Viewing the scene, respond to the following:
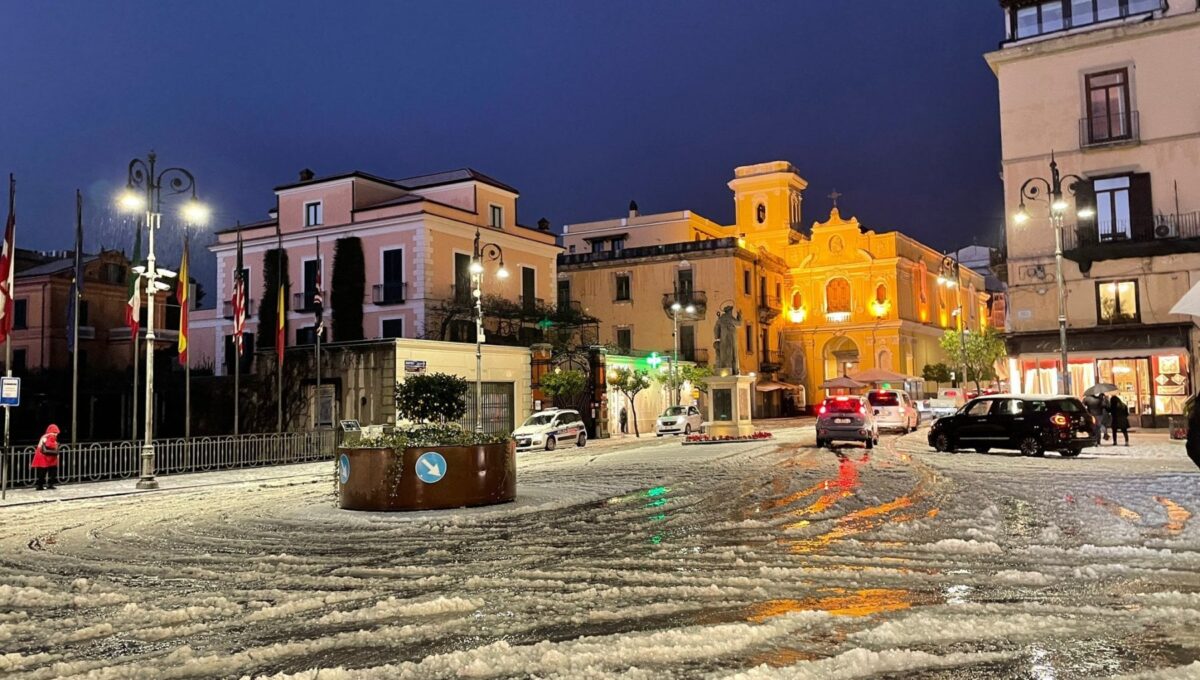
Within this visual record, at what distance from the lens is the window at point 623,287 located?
202 feet

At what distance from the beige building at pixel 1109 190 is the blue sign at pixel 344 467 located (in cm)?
2908

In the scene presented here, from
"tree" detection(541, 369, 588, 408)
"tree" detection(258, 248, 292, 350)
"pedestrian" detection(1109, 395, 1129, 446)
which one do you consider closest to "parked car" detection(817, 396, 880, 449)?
"pedestrian" detection(1109, 395, 1129, 446)

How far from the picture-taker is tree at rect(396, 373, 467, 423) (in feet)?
104

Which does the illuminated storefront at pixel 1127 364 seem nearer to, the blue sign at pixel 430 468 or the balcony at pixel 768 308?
the balcony at pixel 768 308

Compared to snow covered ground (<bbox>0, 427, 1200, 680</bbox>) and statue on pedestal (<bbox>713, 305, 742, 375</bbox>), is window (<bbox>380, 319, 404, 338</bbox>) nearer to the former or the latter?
statue on pedestal (<bbox>713, 305, 742, 375</bbox>)

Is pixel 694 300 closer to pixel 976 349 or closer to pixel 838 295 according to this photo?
pixel 838 295

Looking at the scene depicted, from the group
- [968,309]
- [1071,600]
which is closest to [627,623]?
[1071,600]

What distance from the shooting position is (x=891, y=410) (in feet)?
122

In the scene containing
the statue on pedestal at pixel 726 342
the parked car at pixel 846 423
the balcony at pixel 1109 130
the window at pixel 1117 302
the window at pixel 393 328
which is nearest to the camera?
the parked car at pixel 846 423

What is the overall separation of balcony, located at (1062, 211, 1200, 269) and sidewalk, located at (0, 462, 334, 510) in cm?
2780

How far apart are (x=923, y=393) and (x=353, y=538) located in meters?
60.4

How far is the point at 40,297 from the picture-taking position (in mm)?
53625

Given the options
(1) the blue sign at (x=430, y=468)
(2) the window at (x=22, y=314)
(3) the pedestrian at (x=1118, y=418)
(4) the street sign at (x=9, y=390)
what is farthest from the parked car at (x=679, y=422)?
(2) the window at (x=22, y=314)

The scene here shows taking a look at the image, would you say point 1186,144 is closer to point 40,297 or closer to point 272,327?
point 272,327
